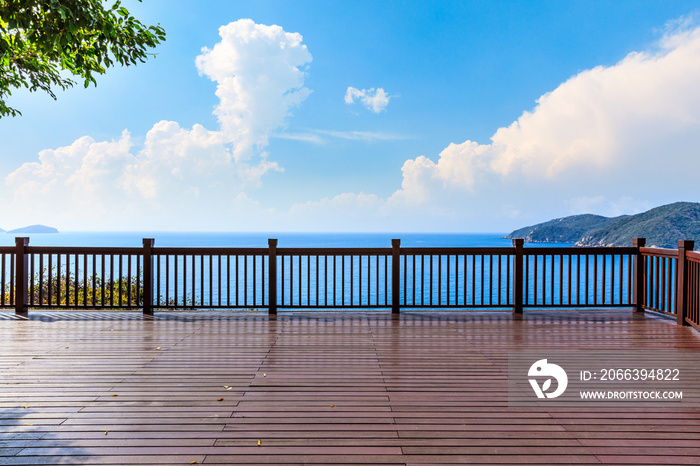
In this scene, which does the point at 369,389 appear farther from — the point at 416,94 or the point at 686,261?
the point at 416,94

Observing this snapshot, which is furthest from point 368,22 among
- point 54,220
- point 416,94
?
point 54,220

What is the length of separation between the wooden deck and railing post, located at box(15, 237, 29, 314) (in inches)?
52.6

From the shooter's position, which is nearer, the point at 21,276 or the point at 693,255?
the point at 693,255

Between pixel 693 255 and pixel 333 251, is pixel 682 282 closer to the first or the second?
pixel 693 255

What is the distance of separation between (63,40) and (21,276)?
12.4ft

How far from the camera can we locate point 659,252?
4.78 meters

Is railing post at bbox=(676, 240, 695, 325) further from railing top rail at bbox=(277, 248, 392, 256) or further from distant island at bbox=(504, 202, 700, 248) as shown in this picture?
distant island at bbox=(504, 202, 700, 248)

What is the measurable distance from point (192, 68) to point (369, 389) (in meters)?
59.9

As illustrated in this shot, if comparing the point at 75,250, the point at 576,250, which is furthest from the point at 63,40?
the point at 576,250

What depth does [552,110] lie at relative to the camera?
34438 millimetres

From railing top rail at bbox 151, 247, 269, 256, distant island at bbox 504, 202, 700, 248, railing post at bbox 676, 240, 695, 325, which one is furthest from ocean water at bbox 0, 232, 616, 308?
distant island at bbox 504, 202, 700, 248

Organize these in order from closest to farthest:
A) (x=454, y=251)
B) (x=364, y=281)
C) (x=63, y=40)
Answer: (x=63, y=40)
(x=454, y=251)
(x=364, y=281)

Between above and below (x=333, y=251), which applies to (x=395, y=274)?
below

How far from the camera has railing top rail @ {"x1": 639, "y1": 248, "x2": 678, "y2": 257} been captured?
15.0 ft
